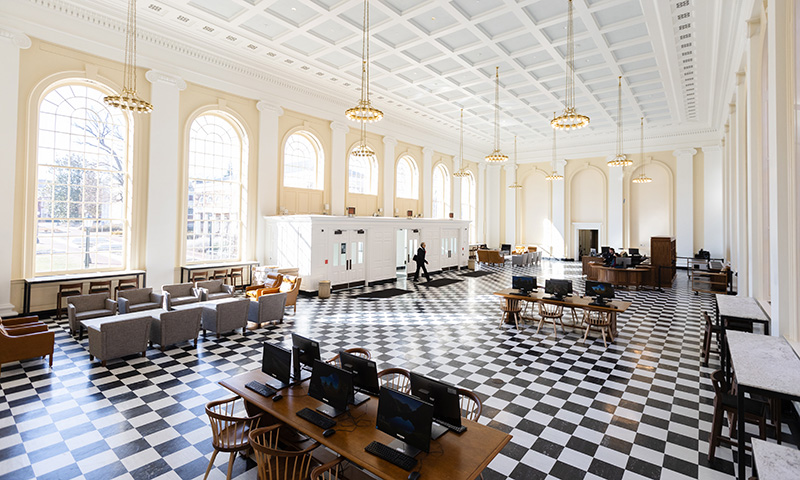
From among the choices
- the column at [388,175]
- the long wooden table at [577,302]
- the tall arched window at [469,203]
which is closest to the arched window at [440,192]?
the tall arched window at [469,203]

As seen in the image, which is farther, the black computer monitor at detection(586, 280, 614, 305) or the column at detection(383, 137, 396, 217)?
the column at detection(383, 137, 396, 217)

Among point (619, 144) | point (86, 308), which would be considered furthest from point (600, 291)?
point (619, 144)

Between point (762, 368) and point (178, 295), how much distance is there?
1025cm

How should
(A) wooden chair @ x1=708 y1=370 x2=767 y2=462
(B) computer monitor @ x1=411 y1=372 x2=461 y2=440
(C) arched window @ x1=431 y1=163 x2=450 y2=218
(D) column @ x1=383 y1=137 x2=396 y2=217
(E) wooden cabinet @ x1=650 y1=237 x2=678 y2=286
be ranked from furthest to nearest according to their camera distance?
(C) arched window @ x1=431 y1=163 x2=450 y2=218 → (D) column @ x1=383 y1=137 x2=396 y2=217 → (E) wooden cabinet @ x1=650 y1=237 x2=678 y2=286 → (A) wooden chair @ x1=708 y1=370 x2=767 y2=462 → (B) computer monitor @ x1=411 y1=372 x2=461 y2=440

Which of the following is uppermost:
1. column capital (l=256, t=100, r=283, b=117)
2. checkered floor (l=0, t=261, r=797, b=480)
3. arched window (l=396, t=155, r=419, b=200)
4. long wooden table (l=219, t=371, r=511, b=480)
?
column capital (l=256, t=100, r=283, b=117)

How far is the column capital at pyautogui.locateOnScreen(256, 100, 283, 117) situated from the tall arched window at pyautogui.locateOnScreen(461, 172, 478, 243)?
42.3ft

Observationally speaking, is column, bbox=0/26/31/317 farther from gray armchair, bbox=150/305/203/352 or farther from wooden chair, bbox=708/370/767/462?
wooden chair, bbox=708/370/767/462

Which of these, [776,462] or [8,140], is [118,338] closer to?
[8,140]

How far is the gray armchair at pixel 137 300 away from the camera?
26.2 ft

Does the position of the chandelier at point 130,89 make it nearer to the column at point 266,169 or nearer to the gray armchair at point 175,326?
the column at point 266,169

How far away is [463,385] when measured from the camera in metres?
5.53

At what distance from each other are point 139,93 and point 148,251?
4.19m

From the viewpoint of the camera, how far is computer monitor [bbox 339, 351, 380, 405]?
3451mm

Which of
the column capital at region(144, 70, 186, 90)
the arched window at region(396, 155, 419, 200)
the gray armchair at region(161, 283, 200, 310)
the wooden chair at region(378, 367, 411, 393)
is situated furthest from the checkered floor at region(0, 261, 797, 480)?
the arched window at region(396, 155, 419, 200)
